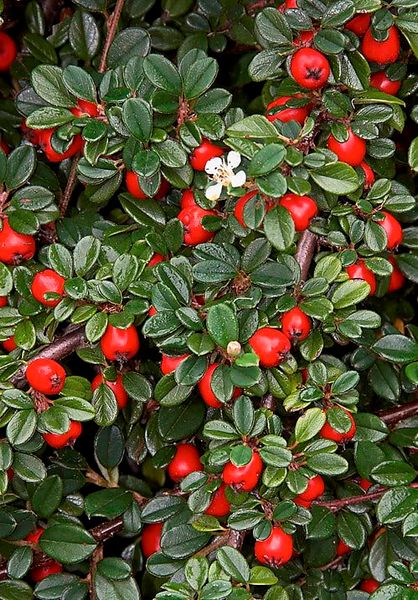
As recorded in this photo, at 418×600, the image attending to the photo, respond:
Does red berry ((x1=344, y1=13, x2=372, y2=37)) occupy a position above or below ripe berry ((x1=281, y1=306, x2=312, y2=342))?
Answer: above

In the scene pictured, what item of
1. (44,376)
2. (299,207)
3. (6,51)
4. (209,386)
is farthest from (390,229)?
(6,51)

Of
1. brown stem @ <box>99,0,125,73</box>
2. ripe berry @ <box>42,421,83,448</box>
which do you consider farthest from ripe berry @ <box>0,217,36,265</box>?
brown stem @ <box>99,0,125,73</box>

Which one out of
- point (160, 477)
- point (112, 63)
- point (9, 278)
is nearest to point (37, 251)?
point (9, 278)

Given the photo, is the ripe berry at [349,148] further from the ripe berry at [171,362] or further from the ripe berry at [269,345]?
the ripe berry at [171,362]

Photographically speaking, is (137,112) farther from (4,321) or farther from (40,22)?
(40,22)

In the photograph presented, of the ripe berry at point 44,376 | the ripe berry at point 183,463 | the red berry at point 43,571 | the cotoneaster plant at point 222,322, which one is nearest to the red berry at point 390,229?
the cotoneaster plant at point 222,322

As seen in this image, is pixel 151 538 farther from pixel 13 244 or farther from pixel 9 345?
pixel 13 244

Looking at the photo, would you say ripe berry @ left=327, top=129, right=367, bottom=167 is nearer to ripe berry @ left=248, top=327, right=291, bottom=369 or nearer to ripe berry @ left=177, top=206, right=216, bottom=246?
ripe berry @ left=177, top=206, right=216, bottom=246
